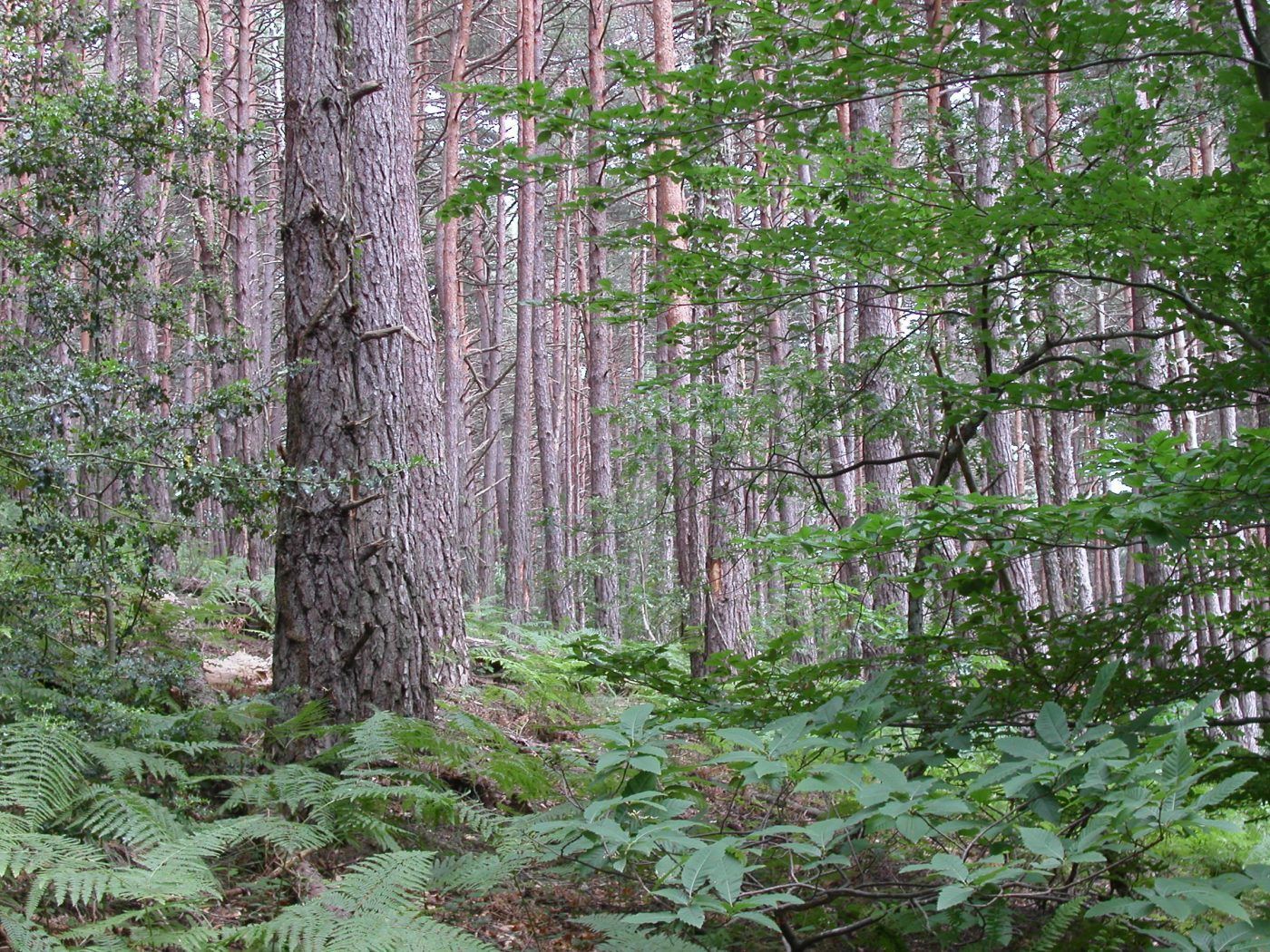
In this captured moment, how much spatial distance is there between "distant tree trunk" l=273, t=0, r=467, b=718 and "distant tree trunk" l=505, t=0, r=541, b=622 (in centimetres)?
993

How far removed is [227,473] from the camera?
4504 millimetres

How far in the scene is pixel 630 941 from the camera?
2383 millimetres

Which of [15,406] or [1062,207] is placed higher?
[1062,207]

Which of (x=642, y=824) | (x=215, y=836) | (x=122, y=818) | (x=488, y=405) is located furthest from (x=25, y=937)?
(x=488, y=405)

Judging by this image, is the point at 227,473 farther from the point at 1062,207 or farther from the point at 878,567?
the point at 1062,207

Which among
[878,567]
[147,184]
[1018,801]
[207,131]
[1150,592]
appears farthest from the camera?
[147,184]

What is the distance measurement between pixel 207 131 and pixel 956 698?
5773 mm

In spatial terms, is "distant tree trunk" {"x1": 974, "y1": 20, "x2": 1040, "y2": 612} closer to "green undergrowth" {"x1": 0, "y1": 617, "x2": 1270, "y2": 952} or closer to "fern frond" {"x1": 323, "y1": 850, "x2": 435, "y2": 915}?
"green undergrowth" {"x1": 0, "y1": 617, "x2": 1270, "y2": 952}

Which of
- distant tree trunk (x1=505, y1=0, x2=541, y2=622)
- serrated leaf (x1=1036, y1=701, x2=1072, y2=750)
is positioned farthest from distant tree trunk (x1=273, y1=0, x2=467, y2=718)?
distant tree trunk (x1=505, y1=0, x2=541, y2=622)

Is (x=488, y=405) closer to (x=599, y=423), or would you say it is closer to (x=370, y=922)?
(x=599, y=423)

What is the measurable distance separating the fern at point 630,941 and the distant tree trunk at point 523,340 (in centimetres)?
1253

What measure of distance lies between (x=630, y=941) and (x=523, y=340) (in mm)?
15427

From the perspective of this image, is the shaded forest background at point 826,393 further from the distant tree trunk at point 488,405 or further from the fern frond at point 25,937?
the distant tree trunk at point 488,405

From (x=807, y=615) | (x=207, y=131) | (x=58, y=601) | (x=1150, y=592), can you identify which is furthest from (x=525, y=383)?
(x=1150, y=592)
